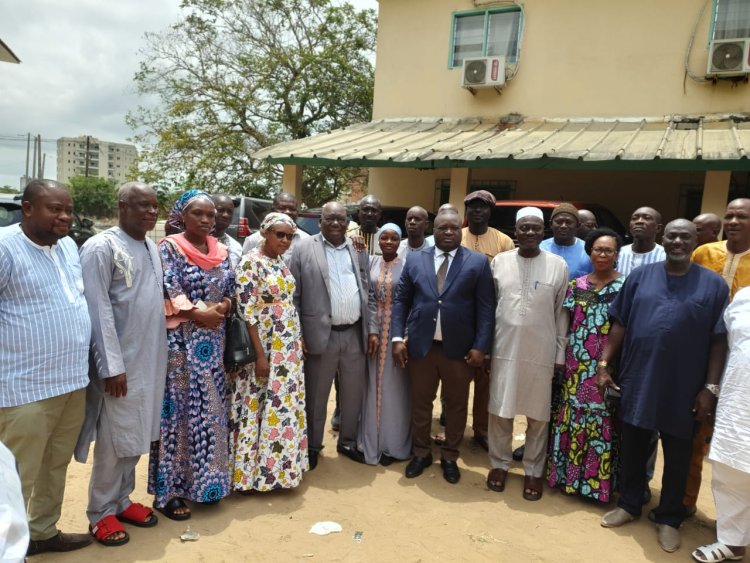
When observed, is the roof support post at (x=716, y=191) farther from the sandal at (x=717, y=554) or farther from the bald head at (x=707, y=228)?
the sandal at (x=717, y=554)

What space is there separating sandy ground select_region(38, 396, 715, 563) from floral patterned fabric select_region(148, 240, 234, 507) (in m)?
0.24

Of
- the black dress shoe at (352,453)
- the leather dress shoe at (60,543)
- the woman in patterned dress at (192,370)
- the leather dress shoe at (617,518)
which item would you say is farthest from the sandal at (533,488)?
the leather dress shoe at (60,543)

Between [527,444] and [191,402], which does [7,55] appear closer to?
[191,402]

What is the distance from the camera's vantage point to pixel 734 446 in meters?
2.83

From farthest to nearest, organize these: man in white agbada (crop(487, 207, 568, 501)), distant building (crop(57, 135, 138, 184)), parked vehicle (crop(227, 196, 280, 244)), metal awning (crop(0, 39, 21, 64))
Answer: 1. distant building (crop(57, 135, 138, 184))
2. parked vehicle (crop(227, 196, 280, 244))
3. metal awning (crop(0, 39, 21, 64))
4. man in white agbada (crop(487, 207, 568, 501))

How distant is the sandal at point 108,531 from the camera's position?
117 inches

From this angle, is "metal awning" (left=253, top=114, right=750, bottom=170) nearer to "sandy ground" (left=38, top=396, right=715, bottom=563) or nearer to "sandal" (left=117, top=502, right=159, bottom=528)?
"sandy ground" (left=38, top=396, right=715, bottom=563)

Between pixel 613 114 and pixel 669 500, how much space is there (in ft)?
26.7

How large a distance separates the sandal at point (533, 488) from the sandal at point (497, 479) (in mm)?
164

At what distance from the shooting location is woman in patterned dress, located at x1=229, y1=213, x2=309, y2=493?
3.48 meters

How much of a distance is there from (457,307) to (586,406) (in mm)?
1074

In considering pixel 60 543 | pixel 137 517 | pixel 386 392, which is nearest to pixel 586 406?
pixel 386 392

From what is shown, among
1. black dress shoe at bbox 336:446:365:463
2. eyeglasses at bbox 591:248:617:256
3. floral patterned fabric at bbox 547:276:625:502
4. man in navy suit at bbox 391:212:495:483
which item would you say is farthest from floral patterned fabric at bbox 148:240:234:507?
eyeglasses at bbox 591:248:617:256

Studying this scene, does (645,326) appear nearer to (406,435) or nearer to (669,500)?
(669,500)
